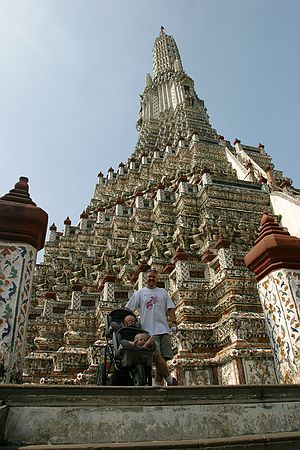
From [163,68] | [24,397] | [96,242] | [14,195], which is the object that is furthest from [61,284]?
[163,68]

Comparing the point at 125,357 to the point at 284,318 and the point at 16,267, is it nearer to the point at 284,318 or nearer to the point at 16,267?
the point at 16,267

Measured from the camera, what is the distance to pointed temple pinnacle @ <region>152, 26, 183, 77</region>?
157 feet

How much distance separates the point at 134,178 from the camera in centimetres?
2712

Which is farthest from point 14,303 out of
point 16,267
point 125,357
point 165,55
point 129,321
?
point 165,55

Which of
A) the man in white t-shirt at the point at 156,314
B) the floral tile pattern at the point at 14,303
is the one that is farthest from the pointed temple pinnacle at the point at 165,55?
the floral tile pattern at the point at 14,303

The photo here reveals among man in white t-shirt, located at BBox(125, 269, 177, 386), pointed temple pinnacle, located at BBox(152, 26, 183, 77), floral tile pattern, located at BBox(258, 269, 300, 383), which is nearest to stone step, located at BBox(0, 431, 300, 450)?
floral tile pattern, located at BBox(258, 269, 300, 383)

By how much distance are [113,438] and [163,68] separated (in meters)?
50.9

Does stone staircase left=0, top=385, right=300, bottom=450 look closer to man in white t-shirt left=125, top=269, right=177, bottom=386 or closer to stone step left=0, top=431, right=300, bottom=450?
stone step left=0, top=431, right=300, bottom=450

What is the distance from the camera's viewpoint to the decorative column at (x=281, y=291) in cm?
413

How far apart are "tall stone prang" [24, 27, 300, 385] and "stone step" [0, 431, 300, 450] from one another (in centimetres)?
419

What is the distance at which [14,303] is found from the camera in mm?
3773

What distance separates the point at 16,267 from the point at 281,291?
300 cm

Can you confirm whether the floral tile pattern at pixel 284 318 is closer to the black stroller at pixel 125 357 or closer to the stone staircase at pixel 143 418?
the stone staircase at pixel 143 418

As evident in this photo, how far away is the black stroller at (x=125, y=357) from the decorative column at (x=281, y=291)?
1466 millimetres
